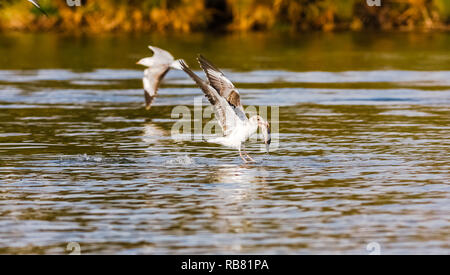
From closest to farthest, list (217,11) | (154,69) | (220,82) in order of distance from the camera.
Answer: (220,82) < (154,69) < (217,11)

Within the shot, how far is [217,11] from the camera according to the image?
71188 millimetres

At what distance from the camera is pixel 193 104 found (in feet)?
99.2

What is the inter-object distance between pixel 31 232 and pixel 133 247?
1478 millimetres

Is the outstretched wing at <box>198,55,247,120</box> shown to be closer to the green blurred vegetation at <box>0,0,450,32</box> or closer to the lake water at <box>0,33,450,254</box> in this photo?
the lake water at <box>0,33,450,254</box>

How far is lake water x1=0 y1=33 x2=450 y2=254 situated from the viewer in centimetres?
1397

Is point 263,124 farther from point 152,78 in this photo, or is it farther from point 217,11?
point 217,11

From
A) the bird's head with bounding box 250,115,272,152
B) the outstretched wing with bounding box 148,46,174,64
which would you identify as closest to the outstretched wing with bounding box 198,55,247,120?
the bird's head with bounding box 250,115,272,152

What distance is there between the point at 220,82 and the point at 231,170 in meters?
1.42

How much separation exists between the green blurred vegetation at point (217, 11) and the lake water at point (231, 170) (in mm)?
28055

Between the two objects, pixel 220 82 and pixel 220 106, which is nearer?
pixel 220 82

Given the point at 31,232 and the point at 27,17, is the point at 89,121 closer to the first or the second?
the point at 31,232

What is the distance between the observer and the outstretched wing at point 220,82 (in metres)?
18.1

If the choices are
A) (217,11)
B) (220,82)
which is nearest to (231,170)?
(220,82)

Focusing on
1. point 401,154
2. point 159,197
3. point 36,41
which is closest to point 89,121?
point 401,154
